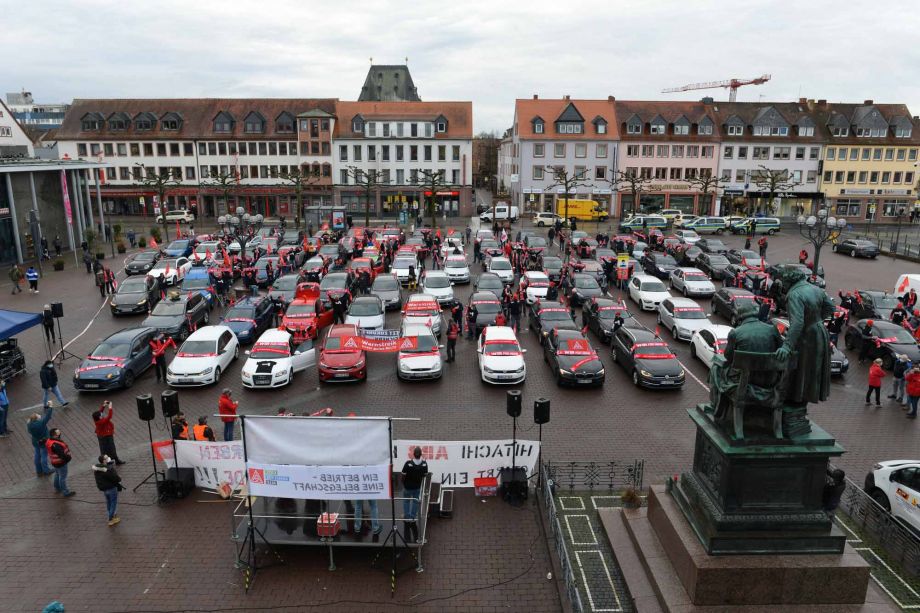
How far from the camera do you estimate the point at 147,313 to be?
2927 centimetres

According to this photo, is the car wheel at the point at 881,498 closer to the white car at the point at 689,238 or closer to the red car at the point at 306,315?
the red car at the point at 306,315

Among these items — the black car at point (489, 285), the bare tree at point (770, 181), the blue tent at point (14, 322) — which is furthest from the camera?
the bare tree at point (770, 181)

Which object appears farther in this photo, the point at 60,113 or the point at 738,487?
the point at 60,113

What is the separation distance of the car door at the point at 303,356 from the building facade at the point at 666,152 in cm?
5475

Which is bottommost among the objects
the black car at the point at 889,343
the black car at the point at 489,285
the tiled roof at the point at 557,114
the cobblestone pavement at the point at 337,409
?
the cobblestone pavement at the point at 337,409

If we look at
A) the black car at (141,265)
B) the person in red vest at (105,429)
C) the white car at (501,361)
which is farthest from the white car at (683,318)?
the black car at (141,265)

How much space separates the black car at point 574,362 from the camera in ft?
65.7

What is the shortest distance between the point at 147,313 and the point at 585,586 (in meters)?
25.0

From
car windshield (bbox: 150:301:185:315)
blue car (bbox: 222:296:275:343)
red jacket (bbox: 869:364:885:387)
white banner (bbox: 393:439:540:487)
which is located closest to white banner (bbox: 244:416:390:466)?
white banner (bbox: 393:439:540:487)

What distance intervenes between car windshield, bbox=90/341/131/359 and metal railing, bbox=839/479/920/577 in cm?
Result: 1940

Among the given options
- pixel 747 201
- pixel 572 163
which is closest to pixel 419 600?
pixel 572 163

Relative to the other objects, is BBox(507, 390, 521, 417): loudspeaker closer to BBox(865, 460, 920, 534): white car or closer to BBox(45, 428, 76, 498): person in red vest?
BBox(865, 460, 920, 534): white car

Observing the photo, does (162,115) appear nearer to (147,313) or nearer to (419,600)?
(147,313)

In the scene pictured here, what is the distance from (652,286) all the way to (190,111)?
196 feet
